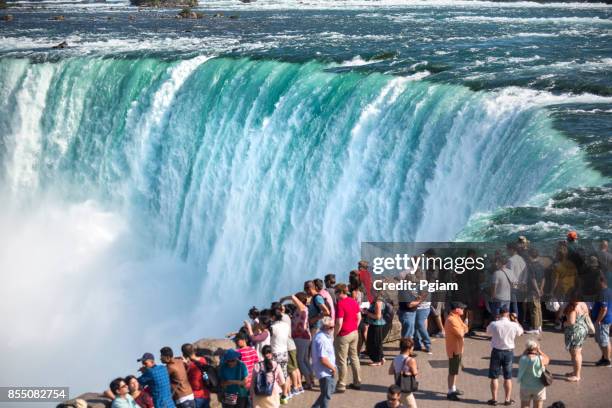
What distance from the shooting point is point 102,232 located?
1075 inches

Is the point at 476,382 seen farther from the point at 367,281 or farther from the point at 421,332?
the point at 367,281

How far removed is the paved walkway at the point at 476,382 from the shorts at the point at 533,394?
638 millimetres

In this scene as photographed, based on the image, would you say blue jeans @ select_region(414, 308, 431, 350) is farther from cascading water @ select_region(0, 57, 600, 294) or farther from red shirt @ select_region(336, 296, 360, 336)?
cascading water @ select_region(0, 57, 600, 294)

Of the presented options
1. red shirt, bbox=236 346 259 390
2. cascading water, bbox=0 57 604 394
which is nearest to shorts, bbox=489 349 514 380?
red shirt, bbox=236 346 259 390

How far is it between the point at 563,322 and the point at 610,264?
1126mm

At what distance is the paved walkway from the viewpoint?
11.1 meters

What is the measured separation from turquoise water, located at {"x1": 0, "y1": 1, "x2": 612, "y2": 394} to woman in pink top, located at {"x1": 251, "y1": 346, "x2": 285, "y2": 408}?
189 inches

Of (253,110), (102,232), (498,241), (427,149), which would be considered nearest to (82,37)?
(102,232)

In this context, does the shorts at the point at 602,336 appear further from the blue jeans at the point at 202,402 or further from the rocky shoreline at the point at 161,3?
the rocky shoreline at the point at 161,3

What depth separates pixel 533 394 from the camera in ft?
33.7

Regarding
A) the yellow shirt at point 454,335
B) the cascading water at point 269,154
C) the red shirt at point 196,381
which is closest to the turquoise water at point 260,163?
the cascading water at point 269,154

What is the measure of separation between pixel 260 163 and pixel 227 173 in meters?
1.27

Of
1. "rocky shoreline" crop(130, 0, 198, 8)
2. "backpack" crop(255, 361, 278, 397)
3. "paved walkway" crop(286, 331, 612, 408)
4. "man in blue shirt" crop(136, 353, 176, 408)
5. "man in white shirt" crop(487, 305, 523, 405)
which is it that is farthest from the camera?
"rocky shoreline" crop(130, 0, 198, 8)

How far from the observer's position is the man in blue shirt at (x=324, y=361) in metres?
10.9
